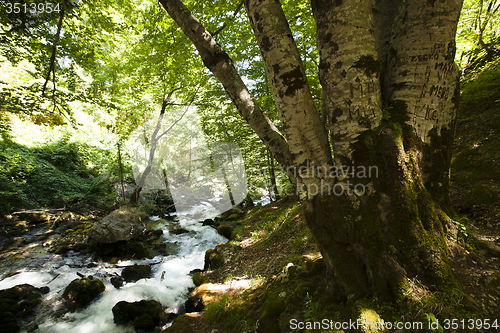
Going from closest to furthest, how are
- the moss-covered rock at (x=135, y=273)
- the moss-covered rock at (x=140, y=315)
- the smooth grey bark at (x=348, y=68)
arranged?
the smooth grey bark at (x=348, y=68) < the moss-covered rock at (x=140, y=315) < the moss-covered rock at (x=135, y=273)

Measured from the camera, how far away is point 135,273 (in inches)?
254

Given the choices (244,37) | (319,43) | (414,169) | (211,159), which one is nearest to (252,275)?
(414,169)

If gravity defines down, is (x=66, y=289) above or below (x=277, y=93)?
below

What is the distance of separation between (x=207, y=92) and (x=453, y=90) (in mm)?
10868

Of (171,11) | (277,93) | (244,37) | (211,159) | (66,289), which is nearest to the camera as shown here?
(277,93)

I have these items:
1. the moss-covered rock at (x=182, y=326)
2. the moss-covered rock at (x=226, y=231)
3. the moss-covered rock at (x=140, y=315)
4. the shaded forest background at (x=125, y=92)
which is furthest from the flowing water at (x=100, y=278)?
the shaded forest background at (x=125, y=92)

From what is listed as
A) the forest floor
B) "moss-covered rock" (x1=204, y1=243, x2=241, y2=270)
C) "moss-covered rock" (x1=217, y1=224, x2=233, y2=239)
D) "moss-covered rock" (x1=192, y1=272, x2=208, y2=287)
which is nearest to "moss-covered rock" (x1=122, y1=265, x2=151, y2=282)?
"moss-covered rock" (x1=192, y1=272, x2=208, y2=287)

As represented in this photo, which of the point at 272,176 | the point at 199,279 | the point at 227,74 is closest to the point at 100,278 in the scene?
the point at 199,279

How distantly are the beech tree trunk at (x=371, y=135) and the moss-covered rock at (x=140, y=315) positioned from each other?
13.2 feet

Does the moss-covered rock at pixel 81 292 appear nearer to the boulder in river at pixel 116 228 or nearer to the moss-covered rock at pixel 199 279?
the boulder in river at pixel 116 228

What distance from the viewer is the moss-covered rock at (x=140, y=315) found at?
4371mm

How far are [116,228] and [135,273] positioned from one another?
7.48 feet

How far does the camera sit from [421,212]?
2.07 metres

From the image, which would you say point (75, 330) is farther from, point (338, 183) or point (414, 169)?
point (414, 169)
